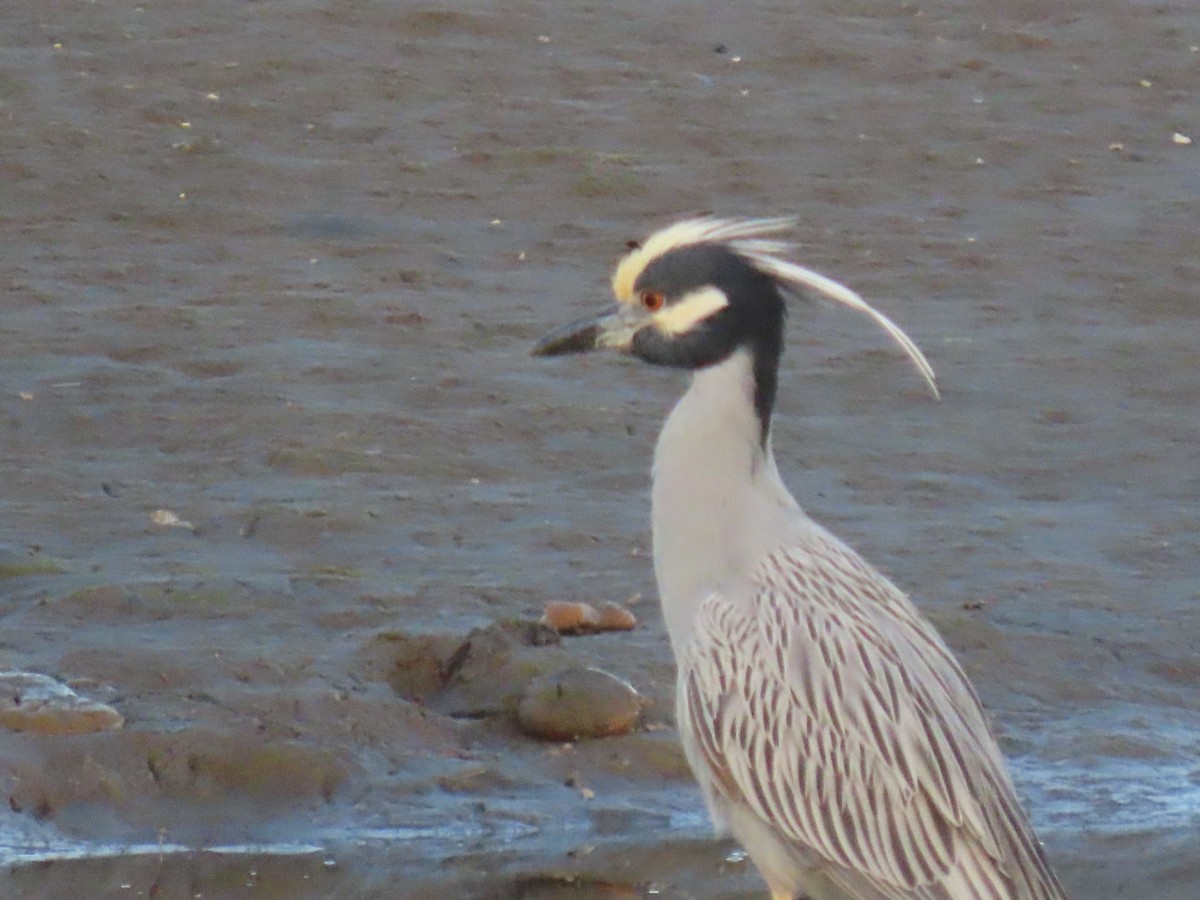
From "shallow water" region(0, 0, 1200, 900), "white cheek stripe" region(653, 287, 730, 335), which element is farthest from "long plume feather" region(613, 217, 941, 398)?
"shallow water" region(0, 0, 1200, 900)

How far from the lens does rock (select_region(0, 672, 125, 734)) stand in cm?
703

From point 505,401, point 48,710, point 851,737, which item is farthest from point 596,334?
point 505,401

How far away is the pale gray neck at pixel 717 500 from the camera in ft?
19.9

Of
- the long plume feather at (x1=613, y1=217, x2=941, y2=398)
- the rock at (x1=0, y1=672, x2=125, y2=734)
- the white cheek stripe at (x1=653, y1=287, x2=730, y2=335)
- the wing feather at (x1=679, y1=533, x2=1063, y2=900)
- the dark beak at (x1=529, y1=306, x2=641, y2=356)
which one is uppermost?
the long plume feather at (x1=613, y1=217, x2=941, y2=398)

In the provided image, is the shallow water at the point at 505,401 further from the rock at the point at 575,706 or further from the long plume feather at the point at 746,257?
the long plume feather at the point at 746,257

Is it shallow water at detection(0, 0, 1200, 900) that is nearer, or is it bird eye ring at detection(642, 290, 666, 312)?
bird eye ring at detection(642, 290, 666, 312)

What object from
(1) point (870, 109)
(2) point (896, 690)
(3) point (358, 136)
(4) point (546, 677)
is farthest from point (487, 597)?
(1) point (870, 109)

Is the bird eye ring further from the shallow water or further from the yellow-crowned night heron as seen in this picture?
the shallow water

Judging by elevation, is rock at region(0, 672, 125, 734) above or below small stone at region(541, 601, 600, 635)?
below

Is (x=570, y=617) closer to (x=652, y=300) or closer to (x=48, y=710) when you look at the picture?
(x=48, y=710)

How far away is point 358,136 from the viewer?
41.4ft

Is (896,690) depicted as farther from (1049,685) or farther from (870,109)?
(870,109)

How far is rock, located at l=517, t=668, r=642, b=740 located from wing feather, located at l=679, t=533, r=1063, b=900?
1282 millimetres

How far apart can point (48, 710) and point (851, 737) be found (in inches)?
98.6
